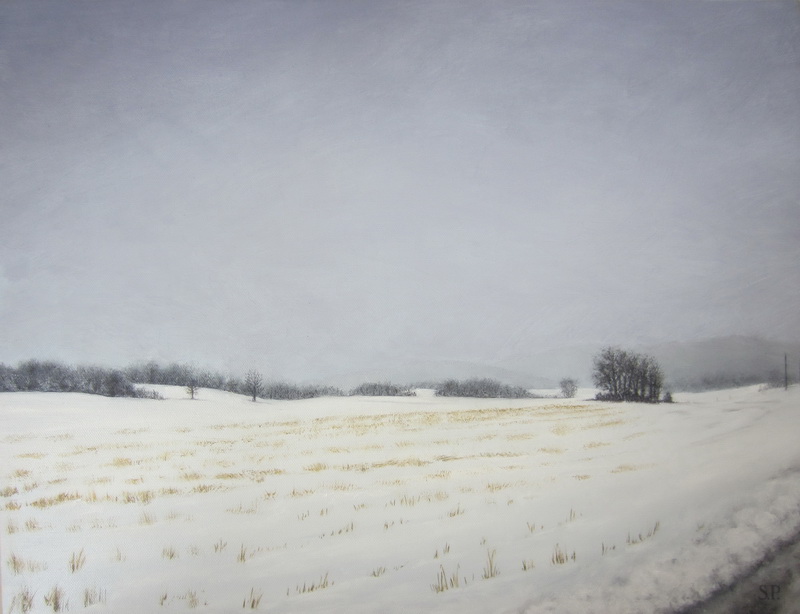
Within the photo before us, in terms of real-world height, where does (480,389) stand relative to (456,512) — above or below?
above

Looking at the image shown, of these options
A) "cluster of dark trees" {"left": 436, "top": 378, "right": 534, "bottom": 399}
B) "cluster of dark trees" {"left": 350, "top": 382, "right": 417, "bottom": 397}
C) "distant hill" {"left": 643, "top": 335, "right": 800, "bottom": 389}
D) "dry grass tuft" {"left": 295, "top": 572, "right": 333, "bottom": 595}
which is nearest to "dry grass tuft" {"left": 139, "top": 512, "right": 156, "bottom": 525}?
"dry grass tuft" {"left": 295, "top": 572, "right": 333, "bottom": 595}

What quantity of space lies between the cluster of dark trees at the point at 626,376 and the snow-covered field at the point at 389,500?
0.09m

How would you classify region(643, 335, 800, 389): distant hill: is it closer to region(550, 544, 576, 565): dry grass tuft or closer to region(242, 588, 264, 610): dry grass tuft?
region(550, 544, 576, 565): dry grass tuft

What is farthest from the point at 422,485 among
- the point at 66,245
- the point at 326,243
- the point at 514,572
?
the point at 66,245

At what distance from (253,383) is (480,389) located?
1460mm

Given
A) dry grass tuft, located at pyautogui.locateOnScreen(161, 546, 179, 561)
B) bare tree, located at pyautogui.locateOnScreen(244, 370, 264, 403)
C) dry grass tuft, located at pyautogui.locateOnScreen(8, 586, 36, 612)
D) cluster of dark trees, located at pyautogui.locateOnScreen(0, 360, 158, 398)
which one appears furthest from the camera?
bare tree, located at pyautogui.locateOnScreen(244, 370, 264, 403)

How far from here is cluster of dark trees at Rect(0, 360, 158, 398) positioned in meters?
3.05

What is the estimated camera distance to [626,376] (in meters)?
3.61

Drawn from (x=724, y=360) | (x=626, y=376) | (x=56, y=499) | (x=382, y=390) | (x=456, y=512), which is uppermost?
(x=724, y=360)

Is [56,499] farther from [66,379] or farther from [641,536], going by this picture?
[641,536]

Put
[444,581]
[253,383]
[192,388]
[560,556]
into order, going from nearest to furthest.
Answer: [444,581] < [560,556] < [192,388] < [253,383]

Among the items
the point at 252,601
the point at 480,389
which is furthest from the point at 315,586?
the point at 480,389

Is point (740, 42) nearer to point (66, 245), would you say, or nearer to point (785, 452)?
point (785, 452)

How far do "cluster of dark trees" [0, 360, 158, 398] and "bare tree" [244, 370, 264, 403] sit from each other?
52 centimetres
